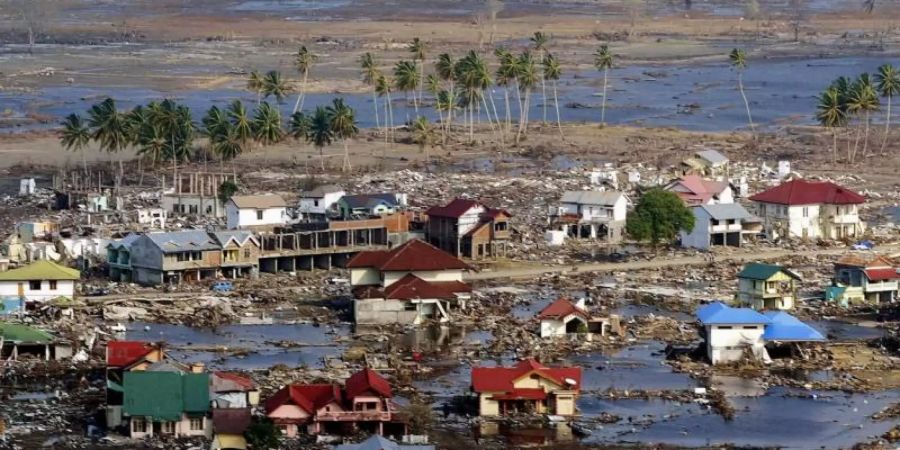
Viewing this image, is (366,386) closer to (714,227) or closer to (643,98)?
(714,227)

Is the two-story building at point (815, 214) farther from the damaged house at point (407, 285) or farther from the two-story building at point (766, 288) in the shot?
the damaged house at point (407, 285)

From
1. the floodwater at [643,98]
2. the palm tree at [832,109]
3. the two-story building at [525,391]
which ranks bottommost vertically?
the two-story building at [525,391]

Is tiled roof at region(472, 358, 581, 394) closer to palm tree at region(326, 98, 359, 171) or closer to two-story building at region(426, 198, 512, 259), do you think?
two-story building at region(426, 198, 512, 259)

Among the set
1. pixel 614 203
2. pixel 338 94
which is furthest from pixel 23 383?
pixel 338 94

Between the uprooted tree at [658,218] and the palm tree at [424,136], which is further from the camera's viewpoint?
the palm tree at [424,136]

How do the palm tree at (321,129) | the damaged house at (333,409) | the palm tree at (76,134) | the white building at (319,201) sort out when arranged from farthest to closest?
the palm tree at (321,129) < the palm tree at (76,134) < the white building at (319,201) < the damaged house at (333,409)

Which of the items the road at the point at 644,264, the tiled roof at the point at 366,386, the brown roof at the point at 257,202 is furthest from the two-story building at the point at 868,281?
the tiled roof at the point at 366,386
